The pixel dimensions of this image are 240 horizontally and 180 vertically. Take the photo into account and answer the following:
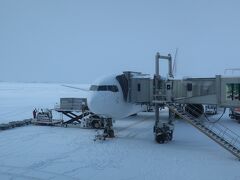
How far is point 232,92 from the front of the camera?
19.5 metres

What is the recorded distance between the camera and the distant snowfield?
14.2 meters

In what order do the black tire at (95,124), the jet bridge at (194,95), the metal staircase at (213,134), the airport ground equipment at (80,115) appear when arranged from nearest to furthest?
the metal staircase at (213,134)
the jet bridge at (194,95)
the black tire at (95,124)
the airport ground equipment at (80,115)

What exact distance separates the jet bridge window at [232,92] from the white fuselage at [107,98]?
7131mm

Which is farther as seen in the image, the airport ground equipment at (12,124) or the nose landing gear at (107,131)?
the airport ground equipment at (12,124)

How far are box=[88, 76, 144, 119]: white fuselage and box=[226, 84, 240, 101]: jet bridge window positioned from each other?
23.4 ft

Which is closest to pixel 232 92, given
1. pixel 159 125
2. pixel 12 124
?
pixel 159 125

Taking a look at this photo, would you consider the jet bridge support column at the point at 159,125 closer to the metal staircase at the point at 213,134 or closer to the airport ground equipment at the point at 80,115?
the metal staircase at the point at 213,134

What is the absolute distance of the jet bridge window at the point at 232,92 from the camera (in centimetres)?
1934

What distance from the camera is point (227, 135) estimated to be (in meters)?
23.6

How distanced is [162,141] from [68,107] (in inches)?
475

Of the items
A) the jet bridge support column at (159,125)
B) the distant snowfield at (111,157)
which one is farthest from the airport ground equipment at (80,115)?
the jet bridge support column at (159,125)

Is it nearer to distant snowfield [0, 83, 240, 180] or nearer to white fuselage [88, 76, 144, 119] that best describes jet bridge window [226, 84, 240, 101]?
distant snowfield [0, 83, 240, 180]

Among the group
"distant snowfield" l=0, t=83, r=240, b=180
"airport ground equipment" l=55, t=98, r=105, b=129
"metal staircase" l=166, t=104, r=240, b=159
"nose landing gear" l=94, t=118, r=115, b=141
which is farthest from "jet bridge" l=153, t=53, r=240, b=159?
"airport ground equipment" l=55, t=98, r=105, b=129

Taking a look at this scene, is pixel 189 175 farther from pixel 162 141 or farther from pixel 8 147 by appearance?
pixel 8 147
